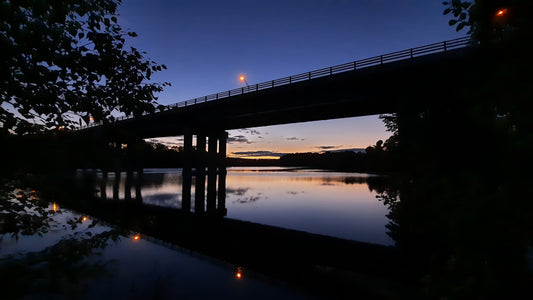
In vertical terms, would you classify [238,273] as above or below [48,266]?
below

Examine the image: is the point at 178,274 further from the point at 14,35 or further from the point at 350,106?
→ the point at 350,106

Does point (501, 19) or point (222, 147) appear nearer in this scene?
point (501, 19)

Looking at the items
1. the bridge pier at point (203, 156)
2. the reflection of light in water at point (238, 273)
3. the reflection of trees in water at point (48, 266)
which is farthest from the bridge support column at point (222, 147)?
the reflection of trees in water at point (48, 266)

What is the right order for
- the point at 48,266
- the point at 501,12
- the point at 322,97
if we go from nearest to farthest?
the point at 501,12 → the point at 48,266 → the point at 322,97

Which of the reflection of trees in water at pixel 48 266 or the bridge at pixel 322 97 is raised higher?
the bridge at pixel 322 97

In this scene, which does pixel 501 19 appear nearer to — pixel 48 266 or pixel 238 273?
pixel 238 273

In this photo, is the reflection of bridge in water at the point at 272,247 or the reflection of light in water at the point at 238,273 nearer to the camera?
the reflection of light in water at the point at 238,273

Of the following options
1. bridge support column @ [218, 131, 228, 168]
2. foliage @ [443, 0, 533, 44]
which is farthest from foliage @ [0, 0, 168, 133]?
bridge support column @ [218, 131, 228, 168]

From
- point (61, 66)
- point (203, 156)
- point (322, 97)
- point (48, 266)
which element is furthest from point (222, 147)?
point (61, 66)

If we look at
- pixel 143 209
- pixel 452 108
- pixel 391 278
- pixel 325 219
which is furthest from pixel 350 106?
pixel 452 108

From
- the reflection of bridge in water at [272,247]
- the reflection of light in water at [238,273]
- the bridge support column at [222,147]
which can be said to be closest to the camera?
the reflection of light in water at [238,273]

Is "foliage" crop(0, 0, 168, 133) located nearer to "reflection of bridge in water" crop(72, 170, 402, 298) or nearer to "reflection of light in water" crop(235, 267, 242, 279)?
"reflection of bridge in water" crop(72, 170, 402, 298)

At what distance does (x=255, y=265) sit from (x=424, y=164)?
6875mm

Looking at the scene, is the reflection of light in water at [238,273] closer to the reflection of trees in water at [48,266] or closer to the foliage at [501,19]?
the reflection of trees in water at [48,266]
